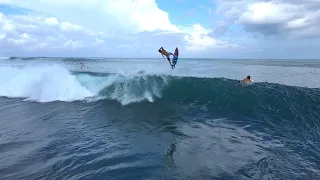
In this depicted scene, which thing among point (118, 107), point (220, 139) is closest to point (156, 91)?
point (118, 107)

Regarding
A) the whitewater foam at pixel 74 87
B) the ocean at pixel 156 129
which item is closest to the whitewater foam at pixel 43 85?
the whitewater foam at pixel 74 87

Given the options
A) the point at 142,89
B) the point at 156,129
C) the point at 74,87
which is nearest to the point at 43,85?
the point at 74,87

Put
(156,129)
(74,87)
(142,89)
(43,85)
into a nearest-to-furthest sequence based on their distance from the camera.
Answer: (156,129), (142,89), (74,87), (43,85)

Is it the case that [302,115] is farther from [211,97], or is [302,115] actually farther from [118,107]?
[118,107]

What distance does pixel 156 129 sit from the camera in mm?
11594

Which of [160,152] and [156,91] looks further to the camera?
[156,91]

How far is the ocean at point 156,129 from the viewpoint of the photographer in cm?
744

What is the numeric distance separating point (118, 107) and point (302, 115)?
10223 millimetres

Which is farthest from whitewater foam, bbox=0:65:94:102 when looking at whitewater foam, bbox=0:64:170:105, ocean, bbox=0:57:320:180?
ocean, bbox=0:57:320:180

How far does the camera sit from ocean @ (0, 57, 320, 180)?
293 inches

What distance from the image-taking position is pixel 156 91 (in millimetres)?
18750

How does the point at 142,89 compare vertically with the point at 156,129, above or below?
above

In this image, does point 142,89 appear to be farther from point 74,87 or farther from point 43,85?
point 43,85

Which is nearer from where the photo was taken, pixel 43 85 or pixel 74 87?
pixel 74 87
